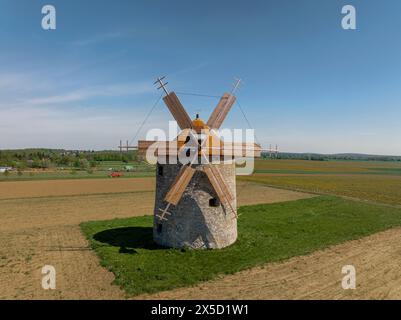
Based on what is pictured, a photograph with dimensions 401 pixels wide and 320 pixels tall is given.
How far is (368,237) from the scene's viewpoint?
63.9ft

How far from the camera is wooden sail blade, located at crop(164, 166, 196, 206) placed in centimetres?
1425

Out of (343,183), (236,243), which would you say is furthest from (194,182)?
(343,183)

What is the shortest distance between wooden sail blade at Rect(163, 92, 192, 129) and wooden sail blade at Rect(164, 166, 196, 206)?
234cm

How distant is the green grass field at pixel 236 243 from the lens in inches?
499

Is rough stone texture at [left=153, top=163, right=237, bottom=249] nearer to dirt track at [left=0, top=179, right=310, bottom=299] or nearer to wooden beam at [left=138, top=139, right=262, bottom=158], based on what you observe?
wooden beam at [left=138, top=139, right=262, bottom=158]

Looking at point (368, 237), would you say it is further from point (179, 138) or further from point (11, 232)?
point (11, 232)

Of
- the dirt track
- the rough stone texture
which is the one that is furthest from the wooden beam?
the dirt track

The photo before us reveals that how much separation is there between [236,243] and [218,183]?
13.0 ft

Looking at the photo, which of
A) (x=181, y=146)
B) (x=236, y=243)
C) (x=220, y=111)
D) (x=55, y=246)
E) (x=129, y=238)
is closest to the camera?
(x=181, y=146)

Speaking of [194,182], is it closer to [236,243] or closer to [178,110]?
[178,110]

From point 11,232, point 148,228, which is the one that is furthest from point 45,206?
point 148,228

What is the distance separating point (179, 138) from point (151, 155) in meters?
1.67

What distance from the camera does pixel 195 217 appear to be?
49.4ft

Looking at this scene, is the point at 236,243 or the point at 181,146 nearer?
the point at 181,146
